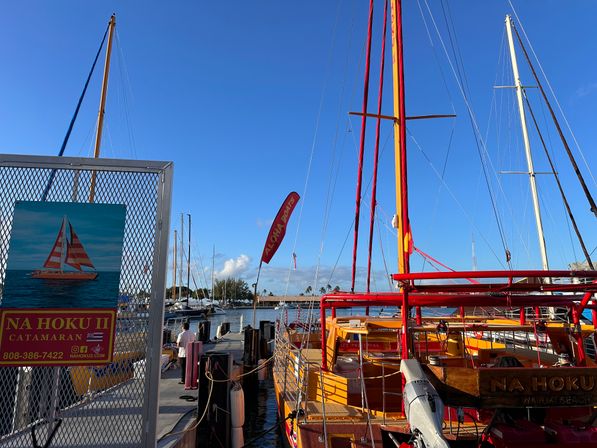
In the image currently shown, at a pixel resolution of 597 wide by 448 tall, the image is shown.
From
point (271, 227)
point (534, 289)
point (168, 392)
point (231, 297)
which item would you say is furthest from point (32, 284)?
point (231, 297)

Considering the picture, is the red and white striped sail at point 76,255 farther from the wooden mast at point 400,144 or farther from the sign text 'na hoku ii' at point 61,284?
the wooden mast at point 400,144

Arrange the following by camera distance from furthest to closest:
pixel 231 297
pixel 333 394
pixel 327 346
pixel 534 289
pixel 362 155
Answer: pixel 231 297, pixel 362 155, pixel 327 346, pixel 333 394, pixel 534 289

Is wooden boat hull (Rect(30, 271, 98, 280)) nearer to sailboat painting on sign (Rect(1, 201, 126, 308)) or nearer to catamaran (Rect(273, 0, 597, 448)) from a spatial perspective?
sailboat painting on sign (Rect(1, 201, 126, 308))

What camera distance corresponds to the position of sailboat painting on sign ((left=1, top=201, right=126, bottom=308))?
177 inches

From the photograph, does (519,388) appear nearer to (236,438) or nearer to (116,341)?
(116,341)

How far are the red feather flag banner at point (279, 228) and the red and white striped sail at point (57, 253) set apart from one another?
33.9 ft

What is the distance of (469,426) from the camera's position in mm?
6355

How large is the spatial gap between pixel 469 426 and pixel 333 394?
2626 millimetres

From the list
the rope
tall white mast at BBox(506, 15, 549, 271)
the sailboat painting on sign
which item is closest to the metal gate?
the sailboat painting on sign

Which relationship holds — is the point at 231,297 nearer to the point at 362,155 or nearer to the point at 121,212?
the point at 362,155

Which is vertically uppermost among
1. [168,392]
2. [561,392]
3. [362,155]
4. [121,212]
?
[362,155]

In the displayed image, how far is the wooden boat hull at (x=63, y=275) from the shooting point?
14.9ft

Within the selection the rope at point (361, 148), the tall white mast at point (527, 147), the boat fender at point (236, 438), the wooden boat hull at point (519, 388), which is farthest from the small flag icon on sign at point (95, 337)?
the tall white mast at point (527, 147)

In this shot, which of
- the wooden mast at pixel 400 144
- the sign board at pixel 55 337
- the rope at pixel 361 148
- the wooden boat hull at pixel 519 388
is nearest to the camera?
the sign board at pixel 55 337
